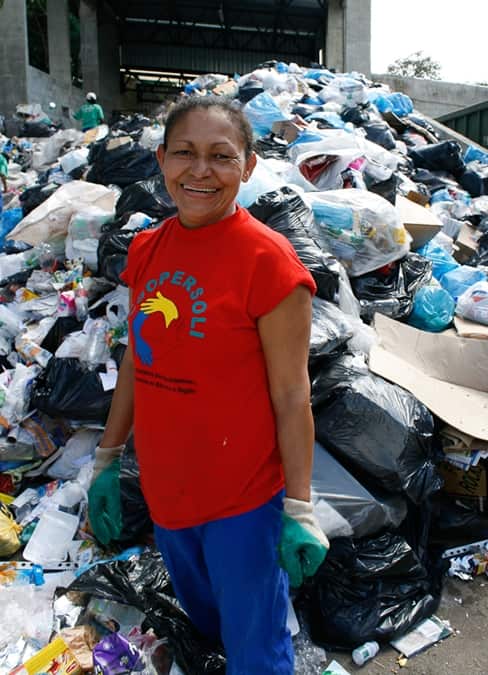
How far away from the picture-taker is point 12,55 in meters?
12.7

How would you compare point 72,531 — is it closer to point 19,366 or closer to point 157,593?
point 157,593

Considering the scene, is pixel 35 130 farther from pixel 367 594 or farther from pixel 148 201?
pixel 367 594

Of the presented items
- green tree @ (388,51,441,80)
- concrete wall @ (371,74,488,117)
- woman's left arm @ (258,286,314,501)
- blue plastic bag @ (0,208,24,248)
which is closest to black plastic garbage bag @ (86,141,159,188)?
blue plastic bag @ (0,208,24,248)

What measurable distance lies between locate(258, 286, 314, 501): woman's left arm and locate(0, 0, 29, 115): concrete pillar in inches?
548

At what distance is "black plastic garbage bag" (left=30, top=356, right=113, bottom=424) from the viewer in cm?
266

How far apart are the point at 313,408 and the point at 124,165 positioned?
3.01 metres

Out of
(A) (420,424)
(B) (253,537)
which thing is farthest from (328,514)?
(B) (253,537)

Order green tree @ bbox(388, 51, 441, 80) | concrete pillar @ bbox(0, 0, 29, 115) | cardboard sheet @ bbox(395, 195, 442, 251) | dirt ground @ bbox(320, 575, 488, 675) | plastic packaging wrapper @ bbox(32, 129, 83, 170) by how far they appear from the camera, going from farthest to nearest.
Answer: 1. green tree @ bbox(388, 51, 441, 80)
2. concrete pillar @ bbox(0, 0, 29, 115)
3. plastic packaging wrapper @ bbox(32, 129, 83, 170)
4. cardboard sheet @ bbox(395, 195, 442, 251)
5. dirt ground @ bbox(320, 575, 488, 675)

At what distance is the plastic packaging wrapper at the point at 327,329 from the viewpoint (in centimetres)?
222

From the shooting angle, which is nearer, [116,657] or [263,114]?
[116,657]

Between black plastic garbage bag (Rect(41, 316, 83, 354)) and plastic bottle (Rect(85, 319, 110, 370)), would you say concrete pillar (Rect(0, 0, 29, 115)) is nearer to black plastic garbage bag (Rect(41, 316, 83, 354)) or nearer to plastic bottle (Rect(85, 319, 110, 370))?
black plastic garbage bag (Rect(41, 316, 83, 354))

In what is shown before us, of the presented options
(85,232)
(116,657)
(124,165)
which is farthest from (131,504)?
(124,165)

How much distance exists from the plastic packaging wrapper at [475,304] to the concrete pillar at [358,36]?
1322 centimetres

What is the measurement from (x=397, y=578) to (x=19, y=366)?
2.12m
